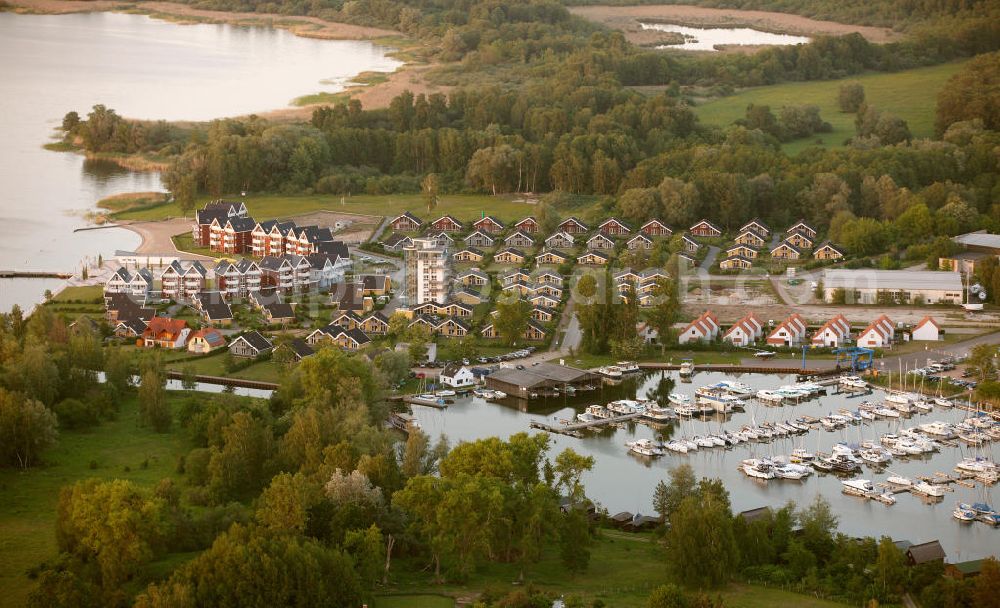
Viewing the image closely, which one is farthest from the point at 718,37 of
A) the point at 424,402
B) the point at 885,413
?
the point at 424,402

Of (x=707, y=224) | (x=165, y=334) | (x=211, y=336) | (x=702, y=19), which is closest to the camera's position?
(x=211, y=336)

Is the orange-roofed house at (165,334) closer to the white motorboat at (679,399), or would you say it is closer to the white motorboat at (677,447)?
the white motorboat at (679,399)

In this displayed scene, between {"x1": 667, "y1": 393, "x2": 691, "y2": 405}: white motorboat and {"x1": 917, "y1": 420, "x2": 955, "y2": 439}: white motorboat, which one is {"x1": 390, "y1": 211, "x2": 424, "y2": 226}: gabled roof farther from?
{"x1": 917, "y1": 420, "x2": 955, "y2": 439}: white motorboat

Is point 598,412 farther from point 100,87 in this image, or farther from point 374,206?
point 100,87

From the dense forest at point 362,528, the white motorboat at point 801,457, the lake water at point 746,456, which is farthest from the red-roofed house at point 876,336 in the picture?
the dense forest at point 362,528

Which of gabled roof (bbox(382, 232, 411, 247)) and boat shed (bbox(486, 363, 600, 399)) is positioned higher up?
gabled roof (bbox(382, 232, 411, 247))

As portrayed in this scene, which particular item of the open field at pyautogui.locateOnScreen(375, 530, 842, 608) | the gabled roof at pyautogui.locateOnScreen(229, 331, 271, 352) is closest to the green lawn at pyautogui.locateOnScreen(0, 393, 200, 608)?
the gabled roof at pyautogui.locateOnScreen(229, 331, 271, 352)
